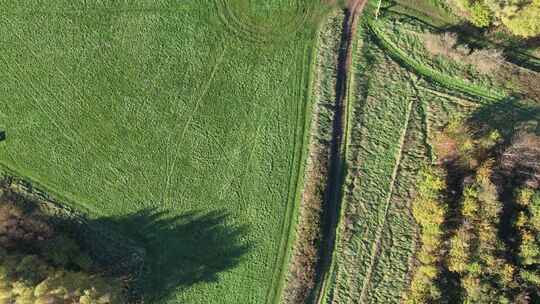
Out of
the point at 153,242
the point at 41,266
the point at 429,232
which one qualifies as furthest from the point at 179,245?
the point at 429,232

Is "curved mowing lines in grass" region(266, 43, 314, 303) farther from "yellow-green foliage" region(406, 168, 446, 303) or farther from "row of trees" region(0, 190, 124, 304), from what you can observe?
"row of trees" region(0, 190, 124, 304)

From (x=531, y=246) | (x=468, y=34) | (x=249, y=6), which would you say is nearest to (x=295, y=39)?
(x=249, y=6)

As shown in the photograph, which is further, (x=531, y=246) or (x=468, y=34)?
(x=468, y=34)

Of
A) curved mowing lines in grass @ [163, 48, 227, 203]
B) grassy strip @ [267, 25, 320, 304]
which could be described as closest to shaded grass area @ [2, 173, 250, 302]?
curved mowing lines in grass @ [163, 48, 227, 203]

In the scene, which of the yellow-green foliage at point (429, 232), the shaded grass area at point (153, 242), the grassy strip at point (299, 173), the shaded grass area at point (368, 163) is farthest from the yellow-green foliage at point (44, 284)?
the yellow-green foliage at point (429, 232)

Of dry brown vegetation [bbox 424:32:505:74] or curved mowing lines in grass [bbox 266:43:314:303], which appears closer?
dry brown vegetation [bbox 424:32:505:74]

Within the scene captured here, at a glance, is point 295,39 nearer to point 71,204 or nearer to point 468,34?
point 468,34

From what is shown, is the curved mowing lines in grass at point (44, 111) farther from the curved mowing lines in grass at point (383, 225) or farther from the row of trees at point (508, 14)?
the row of trees at point (508, 14)
